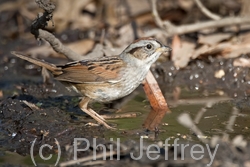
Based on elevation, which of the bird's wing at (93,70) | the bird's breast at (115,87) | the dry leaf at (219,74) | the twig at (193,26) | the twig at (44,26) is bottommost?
the bird's breast at (115,87)

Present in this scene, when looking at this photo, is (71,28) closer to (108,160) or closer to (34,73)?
(34,73)

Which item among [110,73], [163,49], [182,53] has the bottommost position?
[110,73]

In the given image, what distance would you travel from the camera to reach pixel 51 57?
32.6 feet

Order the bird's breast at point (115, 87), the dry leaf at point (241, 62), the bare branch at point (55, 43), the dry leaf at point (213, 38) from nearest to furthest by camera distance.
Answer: the bird's breast at point (115, 87) < the bare branch at point (55, 43) < the dry leaf at point (241, 62) < the dry leaf at point (213, 38)

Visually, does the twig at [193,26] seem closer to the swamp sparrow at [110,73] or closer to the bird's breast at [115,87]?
the swamp sparrow at [110,73]

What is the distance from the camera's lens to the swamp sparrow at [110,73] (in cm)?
681

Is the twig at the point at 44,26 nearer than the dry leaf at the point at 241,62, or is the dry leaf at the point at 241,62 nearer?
the twig at the point at 44,26

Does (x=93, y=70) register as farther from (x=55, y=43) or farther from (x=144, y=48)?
(x=55, y=43)

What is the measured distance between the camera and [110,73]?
22.6 ft

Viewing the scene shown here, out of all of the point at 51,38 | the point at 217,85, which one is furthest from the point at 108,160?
the point at 217,85

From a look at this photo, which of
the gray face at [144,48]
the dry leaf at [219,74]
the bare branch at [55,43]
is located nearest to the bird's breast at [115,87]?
the gray face at [144,48]

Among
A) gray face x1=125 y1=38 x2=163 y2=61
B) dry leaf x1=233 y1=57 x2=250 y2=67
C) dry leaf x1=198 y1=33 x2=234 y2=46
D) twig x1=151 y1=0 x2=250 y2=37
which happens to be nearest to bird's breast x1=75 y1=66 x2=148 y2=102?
gray face x1=125 y1=38 x2=163 y2=61

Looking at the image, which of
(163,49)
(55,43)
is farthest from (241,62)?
(55,43)

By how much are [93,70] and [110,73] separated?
249 millimetres
